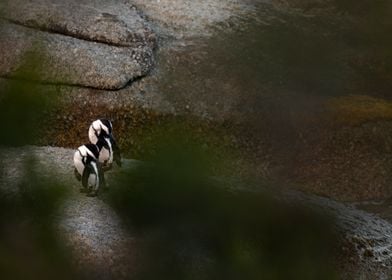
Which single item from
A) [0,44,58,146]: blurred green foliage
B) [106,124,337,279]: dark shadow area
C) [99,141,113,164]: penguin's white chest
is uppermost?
[0,44,58,146]: blurred green foliage

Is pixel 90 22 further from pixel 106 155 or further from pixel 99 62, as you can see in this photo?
pixel 106 155

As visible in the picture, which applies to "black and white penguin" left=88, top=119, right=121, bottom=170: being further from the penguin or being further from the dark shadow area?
the dark shadow area

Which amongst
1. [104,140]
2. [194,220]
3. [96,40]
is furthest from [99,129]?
[194,220]

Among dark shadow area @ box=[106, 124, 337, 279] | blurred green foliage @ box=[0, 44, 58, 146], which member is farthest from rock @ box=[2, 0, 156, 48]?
blurred green foliage @ box=[0, 44, 58, 146]

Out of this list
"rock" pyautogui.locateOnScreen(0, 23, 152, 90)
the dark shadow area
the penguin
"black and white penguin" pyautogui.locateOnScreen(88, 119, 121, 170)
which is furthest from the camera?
"rock" pyautogui.locateOnScreen(0, 23, 152, 90)

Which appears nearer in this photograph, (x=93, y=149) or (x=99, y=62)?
(x=93, y=149)

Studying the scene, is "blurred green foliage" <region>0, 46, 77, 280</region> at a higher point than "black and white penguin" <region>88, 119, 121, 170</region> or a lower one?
higher

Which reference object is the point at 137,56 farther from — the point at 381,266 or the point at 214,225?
the point at 214,225

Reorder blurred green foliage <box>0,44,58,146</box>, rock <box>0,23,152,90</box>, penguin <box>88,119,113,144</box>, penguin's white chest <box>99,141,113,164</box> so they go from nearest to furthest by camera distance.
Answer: blurred green foliage <box>0,44,58,146</box>, penguin's white chest <box>99,141,113,164</box>, penguin <box>88,119,113,144</box>, rock <box>0,23,152,90</box>

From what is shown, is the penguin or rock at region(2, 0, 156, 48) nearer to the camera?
the penguin

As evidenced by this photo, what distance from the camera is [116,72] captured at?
12.8 meters

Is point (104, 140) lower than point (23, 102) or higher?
lower

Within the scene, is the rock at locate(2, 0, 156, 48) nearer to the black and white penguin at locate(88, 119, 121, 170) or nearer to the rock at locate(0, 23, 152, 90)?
the rock at locate(0, 23, 152, 90)

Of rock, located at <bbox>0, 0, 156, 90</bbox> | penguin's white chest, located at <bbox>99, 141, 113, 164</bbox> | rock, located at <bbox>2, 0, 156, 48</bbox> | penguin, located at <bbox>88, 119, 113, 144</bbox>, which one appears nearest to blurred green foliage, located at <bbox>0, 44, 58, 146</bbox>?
penguin's white chest, located at <bbox>99, 141, 113, 164</bbox>
